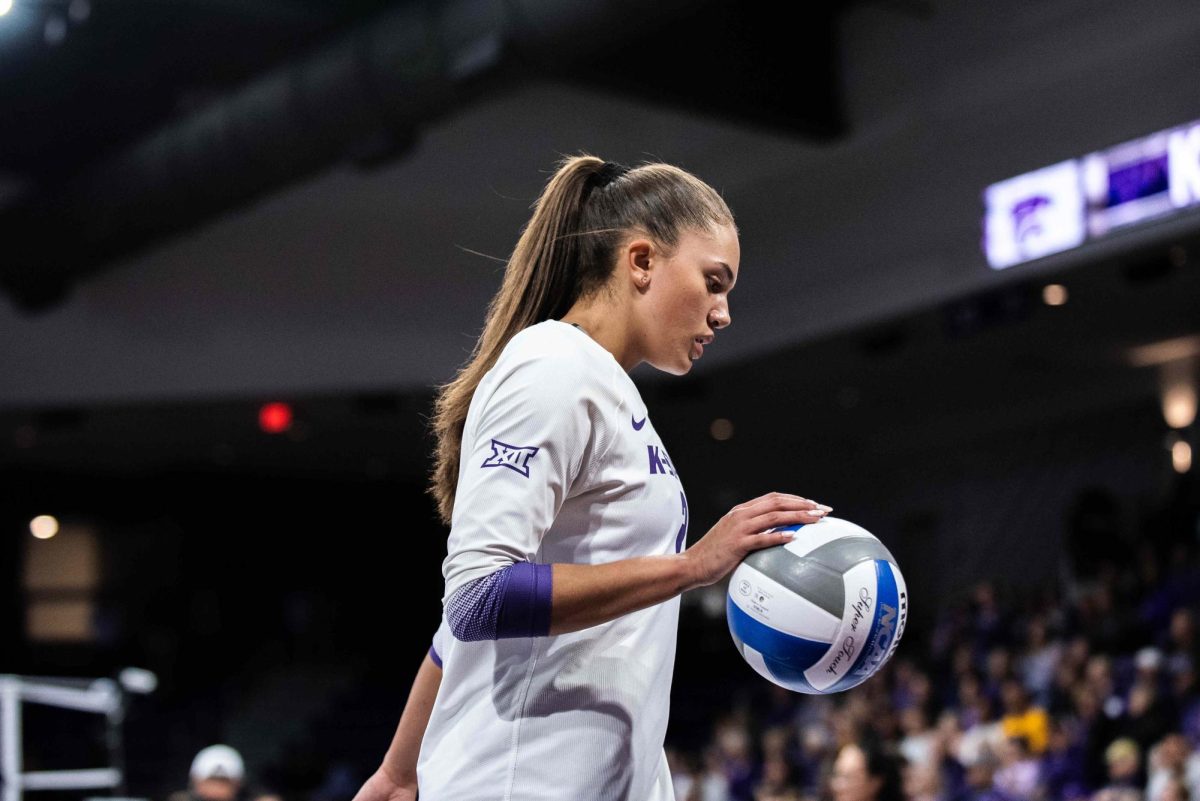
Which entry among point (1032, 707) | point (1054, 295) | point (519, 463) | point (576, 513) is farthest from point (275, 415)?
point (519, 463)

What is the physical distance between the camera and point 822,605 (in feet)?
6.63

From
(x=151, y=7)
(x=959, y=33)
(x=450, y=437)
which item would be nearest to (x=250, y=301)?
(x=151, y=7)

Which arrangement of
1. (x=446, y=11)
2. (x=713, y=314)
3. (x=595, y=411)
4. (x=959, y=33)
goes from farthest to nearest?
(x=959, y=33) → (x=446, y=11) → (x=713, y=314) → (x=595, y=411)

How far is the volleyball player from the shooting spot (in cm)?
185

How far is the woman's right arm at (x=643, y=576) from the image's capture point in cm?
183

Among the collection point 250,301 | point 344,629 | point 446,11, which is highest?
point 446,11

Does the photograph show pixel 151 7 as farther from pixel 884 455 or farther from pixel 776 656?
pixel 884 455

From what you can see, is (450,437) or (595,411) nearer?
(595,411)

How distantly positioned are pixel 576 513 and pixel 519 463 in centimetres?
18

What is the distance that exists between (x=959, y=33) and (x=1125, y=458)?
8.00 meters

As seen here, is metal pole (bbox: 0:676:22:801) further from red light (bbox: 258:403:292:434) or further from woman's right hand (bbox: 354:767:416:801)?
red light (bbox: 258:403:292:434)

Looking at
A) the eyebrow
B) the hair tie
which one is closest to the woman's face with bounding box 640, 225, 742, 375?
the eyebrow

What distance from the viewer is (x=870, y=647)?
2057 millimetres

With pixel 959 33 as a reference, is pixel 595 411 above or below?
below
